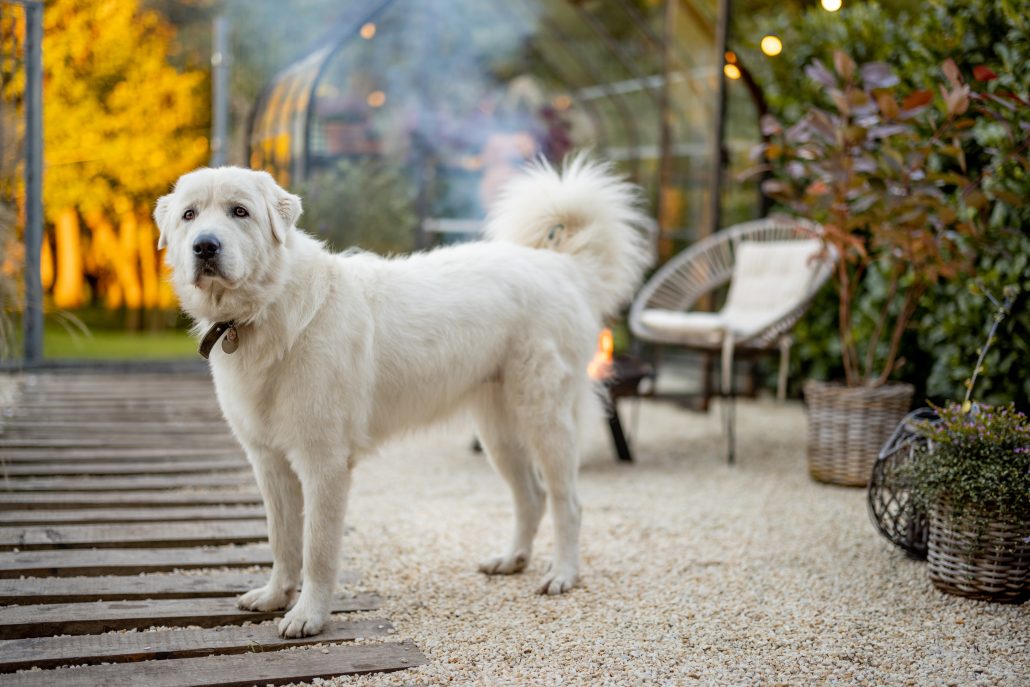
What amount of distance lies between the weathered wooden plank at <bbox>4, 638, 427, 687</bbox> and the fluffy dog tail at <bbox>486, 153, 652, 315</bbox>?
162cm

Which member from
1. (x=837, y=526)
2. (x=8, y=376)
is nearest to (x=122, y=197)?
(x=8, y=376)

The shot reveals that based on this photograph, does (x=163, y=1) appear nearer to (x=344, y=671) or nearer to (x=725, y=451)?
(x=725, y=451)

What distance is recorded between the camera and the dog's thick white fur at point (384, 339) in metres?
2.63

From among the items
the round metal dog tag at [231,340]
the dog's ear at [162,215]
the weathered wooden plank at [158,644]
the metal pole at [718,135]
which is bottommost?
the weathered wooden plank at [158,644]

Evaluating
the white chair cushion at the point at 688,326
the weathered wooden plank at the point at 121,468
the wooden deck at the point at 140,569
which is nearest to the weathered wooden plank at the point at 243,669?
the wooden deck at the point at 140,569

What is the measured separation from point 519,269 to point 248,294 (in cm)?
102

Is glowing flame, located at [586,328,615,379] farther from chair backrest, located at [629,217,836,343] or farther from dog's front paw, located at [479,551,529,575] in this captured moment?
dog's front paw, located at [479,551,529,575]

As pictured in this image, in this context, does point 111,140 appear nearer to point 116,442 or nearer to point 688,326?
point 116,442

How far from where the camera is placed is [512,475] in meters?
3.42

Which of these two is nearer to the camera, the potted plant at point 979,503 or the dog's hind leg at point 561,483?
the potted plant at point 979,503

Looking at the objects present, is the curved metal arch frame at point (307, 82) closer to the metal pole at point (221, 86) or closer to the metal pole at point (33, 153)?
the metal pole at point (221, 86)

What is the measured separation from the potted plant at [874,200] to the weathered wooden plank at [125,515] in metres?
2.90

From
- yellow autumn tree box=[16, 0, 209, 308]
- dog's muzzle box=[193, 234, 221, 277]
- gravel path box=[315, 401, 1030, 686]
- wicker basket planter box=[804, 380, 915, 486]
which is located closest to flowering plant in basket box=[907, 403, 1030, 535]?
gravel path box=[315, 401, 1030, 686]

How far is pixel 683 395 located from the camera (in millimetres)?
7023
